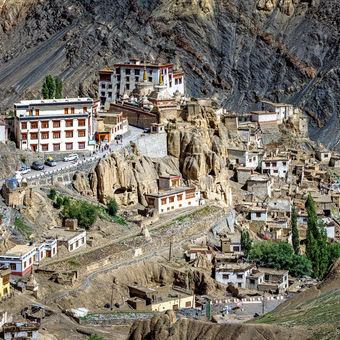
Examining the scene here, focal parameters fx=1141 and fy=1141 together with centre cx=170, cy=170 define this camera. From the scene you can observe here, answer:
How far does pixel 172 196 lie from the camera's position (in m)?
100

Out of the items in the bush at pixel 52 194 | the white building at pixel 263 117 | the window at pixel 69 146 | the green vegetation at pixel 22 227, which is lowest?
the green vegetation at pixel 22 227

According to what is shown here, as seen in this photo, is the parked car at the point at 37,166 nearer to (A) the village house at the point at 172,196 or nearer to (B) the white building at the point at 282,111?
(A) the village house at the point at 172,196

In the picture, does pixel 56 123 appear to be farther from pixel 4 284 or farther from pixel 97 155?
pixel 4 284

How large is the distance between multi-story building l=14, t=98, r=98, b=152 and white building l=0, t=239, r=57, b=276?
1691 centimetres

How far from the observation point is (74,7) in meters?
159

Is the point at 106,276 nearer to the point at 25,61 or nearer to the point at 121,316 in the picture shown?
the point at 121,316

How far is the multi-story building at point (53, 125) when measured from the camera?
9938cm

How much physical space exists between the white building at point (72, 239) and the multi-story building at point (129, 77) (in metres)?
36.2

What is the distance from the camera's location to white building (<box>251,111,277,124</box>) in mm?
130125

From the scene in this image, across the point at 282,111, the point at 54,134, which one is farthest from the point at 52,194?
the point at 282,111

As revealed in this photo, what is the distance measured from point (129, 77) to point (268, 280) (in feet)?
132

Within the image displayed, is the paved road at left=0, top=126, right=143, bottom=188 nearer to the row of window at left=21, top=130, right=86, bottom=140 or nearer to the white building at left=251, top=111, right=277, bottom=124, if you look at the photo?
the row of window at left=21, top=130, right=86, bottom=140

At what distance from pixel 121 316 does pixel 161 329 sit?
1987 centimetres

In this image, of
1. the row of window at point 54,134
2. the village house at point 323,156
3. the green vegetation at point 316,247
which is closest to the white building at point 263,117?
the village house at point 323,156
